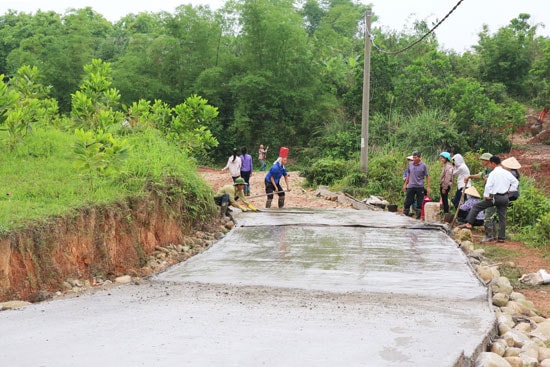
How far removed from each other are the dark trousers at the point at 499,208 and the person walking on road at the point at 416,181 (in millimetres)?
1580

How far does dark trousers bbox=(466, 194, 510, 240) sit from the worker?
466cm

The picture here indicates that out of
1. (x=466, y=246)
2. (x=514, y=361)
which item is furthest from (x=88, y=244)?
(x=466, y=246)

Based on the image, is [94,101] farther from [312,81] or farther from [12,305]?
[312,81]

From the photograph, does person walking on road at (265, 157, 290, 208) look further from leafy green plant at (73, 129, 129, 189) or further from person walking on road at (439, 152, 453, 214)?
leafy green plant at (73, 129, 129, 189)

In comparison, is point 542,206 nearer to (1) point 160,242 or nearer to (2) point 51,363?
(1) point 160,242

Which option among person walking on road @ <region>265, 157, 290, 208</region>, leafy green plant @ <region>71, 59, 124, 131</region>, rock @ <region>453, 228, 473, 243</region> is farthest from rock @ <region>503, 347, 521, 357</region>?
person walking on road @ <region>265, 157, 290, 208</region>

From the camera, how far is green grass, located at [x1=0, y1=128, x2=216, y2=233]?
841cm

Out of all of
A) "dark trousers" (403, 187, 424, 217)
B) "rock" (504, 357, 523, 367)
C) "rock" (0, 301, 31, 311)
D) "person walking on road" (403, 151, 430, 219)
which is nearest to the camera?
"rock" (504, 357, 523, 367)

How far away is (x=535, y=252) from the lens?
11.0 m

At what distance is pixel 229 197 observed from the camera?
538 inches

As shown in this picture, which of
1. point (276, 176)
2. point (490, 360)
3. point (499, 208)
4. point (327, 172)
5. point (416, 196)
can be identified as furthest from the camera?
point (327, 172)

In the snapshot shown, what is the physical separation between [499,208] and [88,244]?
23.5ft

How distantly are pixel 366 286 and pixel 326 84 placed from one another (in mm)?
25922

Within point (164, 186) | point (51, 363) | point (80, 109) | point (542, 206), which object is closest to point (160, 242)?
point (164, 186)
